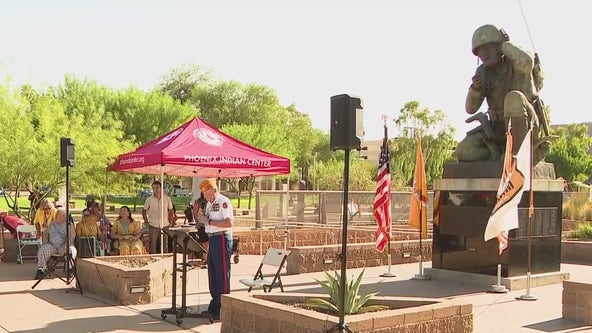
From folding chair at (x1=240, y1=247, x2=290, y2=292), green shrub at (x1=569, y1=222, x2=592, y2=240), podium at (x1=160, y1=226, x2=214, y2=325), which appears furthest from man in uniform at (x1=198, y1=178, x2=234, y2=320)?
green shrub at (x1=569, y1=222, x2=592, y2=240)

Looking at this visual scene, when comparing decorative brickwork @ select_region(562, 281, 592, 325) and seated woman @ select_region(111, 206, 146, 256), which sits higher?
seated woman @ select_region(111, 206, 146, 256)

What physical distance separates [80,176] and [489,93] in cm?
1076

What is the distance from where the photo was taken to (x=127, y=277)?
398 inches

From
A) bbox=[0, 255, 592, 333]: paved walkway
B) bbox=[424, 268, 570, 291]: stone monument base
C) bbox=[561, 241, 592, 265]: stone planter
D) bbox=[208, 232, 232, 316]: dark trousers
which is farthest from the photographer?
bbox=[561, 241, 592, 265]: stone planter

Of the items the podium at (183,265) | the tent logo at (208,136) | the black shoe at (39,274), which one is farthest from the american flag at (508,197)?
the black shoe at (39,274)

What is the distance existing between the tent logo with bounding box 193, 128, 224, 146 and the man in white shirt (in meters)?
1.54

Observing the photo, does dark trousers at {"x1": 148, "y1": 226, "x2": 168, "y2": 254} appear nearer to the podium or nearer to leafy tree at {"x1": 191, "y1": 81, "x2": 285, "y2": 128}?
the podium

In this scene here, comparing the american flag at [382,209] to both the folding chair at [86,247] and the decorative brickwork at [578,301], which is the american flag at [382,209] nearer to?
the decorative brickwork at [578,301]

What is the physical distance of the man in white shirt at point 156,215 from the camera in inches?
577

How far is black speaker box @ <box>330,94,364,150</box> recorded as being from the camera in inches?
265

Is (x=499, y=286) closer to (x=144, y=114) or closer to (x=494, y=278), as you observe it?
(x=494, y=278)

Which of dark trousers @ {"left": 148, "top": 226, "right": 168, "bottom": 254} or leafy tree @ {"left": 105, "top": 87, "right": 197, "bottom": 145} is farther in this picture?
leafy tree @ {"left": 105, "top": 87, "right": 197, "bottom": 145}

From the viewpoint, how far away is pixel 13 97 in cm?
2081

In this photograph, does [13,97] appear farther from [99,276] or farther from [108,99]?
[108,99]
